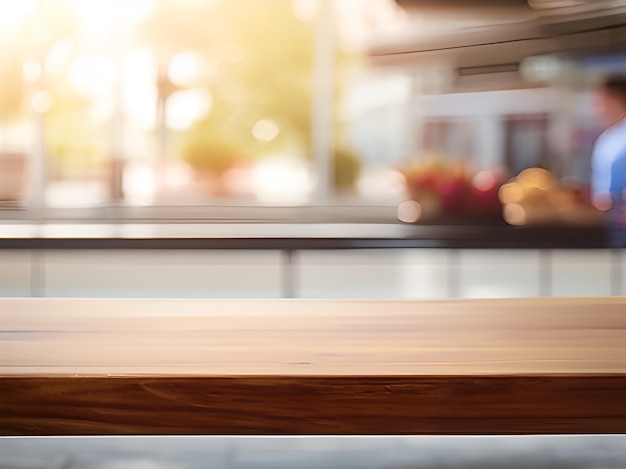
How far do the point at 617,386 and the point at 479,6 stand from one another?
2133 mm

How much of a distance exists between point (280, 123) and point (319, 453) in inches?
138

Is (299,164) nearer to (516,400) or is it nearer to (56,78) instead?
(56,78)

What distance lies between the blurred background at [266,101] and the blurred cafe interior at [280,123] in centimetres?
1

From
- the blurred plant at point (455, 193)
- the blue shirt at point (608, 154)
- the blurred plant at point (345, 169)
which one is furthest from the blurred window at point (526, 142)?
the blurred plant at point (455, 193)

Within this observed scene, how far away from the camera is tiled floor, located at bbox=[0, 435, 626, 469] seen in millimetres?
1171

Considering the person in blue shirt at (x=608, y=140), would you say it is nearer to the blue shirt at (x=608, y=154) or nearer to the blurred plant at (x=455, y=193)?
the blue shirt at (x=608, y=154)

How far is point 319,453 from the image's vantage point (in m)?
1.22

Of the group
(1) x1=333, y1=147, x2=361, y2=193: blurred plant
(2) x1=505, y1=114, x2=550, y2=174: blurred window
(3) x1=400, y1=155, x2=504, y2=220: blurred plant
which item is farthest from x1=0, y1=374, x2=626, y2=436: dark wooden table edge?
(2) x1=505, y1=114, x2=550, y2=174: blurred window

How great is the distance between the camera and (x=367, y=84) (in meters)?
4.26

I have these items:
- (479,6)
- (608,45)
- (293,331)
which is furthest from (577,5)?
(293,331)

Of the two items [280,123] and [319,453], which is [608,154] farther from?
[280,123]

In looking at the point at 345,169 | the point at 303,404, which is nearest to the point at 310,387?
the point at 303,404

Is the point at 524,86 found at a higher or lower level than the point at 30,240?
higher

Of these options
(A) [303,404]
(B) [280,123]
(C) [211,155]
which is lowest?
(A) [303,404]
